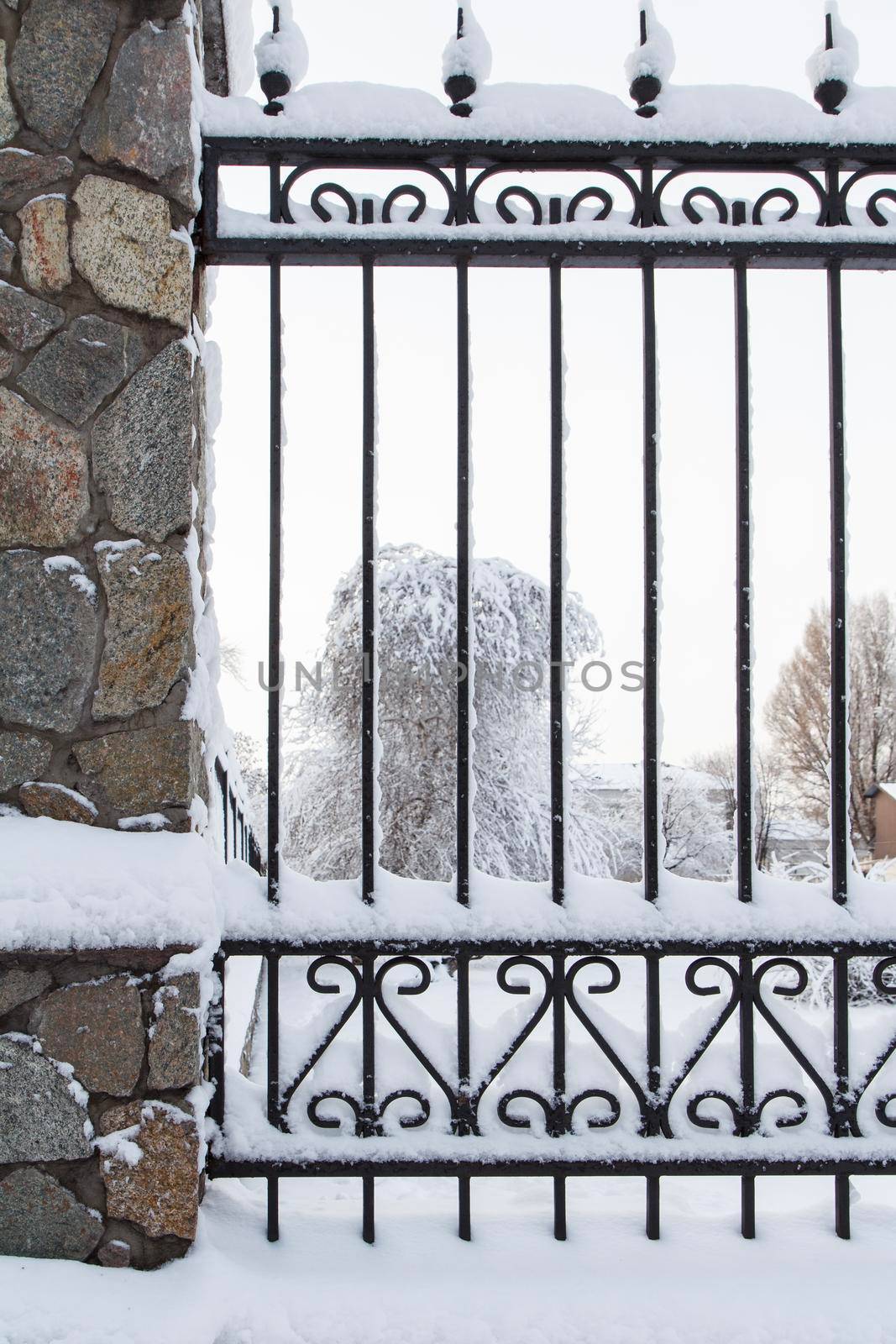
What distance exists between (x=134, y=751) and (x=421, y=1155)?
1004mm

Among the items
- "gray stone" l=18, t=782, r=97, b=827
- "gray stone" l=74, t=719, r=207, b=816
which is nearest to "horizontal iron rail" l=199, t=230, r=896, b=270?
"gray stone" l=74, t=719, r=207, b=816

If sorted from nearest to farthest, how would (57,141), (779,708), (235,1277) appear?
(235,1277), (57,141), (779,708)

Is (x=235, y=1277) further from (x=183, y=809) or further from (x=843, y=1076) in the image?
(x=843, y=1076)

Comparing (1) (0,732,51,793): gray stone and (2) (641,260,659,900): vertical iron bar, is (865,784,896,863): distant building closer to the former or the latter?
(2) (641,260,659,900): vertical iron bar

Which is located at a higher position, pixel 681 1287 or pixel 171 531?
pixel 171 531

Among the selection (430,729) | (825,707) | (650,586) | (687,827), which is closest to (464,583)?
(650,586)

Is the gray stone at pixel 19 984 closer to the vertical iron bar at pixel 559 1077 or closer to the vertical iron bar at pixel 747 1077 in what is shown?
the vertical iron bar at pixel 559 1077

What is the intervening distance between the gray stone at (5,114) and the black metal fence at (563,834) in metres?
0.37

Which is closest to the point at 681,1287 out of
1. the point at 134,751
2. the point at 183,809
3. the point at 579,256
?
the point at 183,809

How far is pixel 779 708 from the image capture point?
47.3ft

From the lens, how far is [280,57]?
1.89m

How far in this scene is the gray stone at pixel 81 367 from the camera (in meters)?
1.75

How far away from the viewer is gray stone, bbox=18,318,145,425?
5.74 feet

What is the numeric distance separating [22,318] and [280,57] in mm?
791
